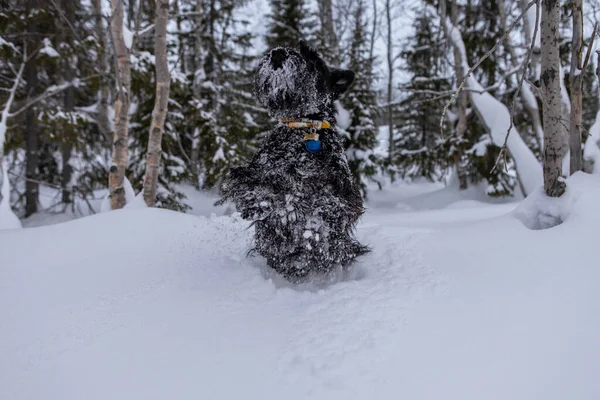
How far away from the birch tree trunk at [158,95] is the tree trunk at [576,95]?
Result: 4.65 meters

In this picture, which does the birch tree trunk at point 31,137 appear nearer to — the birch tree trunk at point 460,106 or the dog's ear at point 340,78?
the dog's ear at point 340,78

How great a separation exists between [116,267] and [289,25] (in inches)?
438

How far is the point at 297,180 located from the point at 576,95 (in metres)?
2.77

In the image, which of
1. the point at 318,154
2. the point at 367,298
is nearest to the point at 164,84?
the point at 318,154

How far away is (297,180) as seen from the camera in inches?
98.2

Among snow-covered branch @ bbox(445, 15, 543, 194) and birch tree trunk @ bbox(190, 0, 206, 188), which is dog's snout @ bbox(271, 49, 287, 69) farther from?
birch tree trunk @ bbox(190, 0, 206, 188)

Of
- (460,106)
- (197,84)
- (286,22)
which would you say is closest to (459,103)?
(460,106)

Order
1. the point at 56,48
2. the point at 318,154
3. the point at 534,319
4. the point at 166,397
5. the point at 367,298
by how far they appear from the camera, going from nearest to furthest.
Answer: the point at 166,397 < the point at 534,319 < the point at 367,298 < the point at 318,154 < the point at 56,48

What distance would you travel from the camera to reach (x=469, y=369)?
171cm

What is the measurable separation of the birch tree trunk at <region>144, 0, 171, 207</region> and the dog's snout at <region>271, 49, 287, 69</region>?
116 inches

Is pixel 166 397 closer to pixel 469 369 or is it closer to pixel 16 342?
pixel 16 342

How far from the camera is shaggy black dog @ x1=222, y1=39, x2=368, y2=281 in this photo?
2494 millimetres

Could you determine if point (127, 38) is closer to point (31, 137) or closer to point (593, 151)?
point (593, 151)

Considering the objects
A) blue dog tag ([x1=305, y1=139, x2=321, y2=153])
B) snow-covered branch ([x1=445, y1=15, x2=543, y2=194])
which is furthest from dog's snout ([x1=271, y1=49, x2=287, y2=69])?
snow-covered branch ([x1=445, y1=15, x2=543, y2=194])
